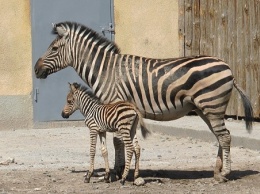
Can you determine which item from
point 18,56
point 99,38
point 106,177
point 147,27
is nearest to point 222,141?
point 106,177

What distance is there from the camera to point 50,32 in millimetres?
15664

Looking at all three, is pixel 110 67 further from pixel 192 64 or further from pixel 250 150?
pixel 250 150

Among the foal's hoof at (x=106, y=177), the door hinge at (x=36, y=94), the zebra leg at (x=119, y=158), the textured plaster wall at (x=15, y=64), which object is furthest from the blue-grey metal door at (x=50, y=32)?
the foal's hoof at (x=106, y=177)

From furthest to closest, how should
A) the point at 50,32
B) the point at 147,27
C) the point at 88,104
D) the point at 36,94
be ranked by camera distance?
the point at 147,27
the point at 36,94
the point at 50,32
the point at 88,104

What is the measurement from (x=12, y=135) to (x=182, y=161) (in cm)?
411

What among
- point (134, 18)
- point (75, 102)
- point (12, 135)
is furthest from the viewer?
point (134, 18)

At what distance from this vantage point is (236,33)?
15320mm

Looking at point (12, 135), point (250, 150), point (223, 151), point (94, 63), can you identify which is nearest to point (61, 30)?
point (94, 63)

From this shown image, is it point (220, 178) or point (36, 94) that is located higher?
point (36, 94)

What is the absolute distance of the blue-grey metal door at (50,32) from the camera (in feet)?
51.5

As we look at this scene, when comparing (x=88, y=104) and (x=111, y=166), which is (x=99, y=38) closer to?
(x=88, y=104)

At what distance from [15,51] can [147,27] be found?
240 cm

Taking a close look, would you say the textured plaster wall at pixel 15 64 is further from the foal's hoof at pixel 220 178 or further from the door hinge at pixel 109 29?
the foal's hoof at pixel 220 178

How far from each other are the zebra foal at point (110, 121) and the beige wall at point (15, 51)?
17.7 feet
